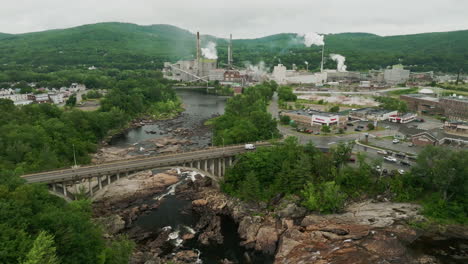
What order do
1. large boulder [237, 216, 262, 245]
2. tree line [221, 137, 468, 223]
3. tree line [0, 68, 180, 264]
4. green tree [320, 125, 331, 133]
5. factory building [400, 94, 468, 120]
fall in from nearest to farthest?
tree line [0, 68, 180, 264]
large boulder [237, 216, 262, 245]
tree line [221, 137, 468, 223]
green tree [320, 125, 331, 133]
factory building [400, 94, 468, 120]

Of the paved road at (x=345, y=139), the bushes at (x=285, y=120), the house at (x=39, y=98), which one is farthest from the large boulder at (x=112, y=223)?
the house at (x=39, y=98)

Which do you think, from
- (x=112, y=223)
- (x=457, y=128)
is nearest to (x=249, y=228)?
(x=112, y=223)

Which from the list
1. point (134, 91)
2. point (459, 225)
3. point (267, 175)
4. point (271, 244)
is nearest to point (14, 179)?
point (271, 244)

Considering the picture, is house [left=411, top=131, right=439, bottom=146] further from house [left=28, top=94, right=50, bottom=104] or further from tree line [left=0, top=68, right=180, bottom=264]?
house [left=28, top=94, right=50, bottom=104]

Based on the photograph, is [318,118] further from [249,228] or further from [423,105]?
[423,105]

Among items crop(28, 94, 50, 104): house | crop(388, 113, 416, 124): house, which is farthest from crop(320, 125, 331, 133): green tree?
crop(28, 94, 50, 104): house

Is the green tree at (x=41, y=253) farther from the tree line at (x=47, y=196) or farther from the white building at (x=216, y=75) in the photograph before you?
the white building at (x=216, y=75)

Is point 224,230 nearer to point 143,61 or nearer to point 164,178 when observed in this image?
point 164,178
